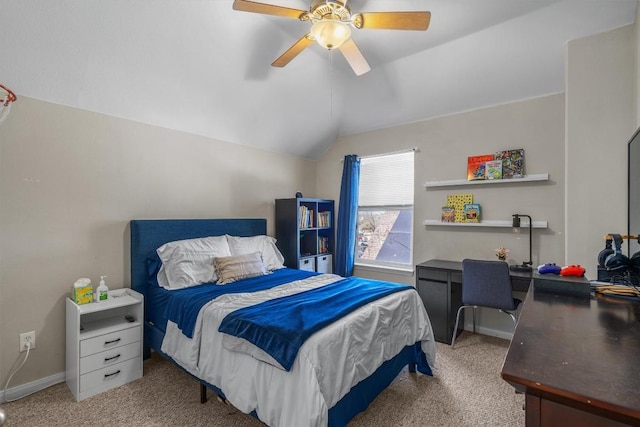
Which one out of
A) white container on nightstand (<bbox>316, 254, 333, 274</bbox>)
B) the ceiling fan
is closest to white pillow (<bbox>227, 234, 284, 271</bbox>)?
white container on nightstand (<bbox>316, 254, 333, 274</bbox>)

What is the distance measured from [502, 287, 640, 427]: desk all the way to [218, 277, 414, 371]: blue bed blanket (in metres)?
0.93

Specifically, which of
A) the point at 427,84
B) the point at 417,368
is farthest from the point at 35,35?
the point at 417,368

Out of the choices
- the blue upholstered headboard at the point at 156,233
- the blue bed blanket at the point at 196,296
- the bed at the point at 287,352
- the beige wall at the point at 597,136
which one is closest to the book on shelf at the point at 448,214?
the beige wall at the point at 597,136

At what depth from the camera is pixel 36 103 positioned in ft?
7.17

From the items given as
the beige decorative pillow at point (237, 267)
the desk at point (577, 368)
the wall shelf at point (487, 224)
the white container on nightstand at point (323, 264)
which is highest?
the wall shelf at point (487, 224)

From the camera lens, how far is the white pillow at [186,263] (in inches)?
99.3

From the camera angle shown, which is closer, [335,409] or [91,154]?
[335,409]

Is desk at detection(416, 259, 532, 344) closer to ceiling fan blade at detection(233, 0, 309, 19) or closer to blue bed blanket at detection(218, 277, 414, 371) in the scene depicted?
blue bed blanket at detection(218, 277, 414, 371)

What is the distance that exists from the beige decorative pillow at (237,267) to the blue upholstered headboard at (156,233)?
0.48 meters

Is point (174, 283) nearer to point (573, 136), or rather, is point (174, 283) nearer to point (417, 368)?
point (417, 368)

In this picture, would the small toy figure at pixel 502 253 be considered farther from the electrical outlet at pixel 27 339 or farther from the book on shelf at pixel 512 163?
the electrical outlet at pixel 27 339

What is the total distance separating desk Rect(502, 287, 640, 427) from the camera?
0.69 m

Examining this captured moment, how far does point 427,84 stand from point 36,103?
11.2ft

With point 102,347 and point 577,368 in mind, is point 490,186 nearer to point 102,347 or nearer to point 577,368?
point 577,368
